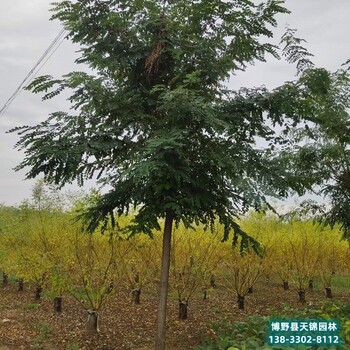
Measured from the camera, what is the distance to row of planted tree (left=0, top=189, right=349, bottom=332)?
9.83m

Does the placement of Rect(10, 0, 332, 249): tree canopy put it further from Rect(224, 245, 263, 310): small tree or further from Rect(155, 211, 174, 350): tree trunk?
Rect(224, 245, 263, 310): small tree

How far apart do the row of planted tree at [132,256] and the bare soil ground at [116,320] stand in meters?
0.43

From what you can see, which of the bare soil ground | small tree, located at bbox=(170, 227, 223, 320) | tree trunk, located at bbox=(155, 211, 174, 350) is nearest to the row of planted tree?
small tree, located at bbox=(170, 227, 223, 320)

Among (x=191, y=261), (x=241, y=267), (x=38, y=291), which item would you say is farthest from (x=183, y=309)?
(x=38, y=291)

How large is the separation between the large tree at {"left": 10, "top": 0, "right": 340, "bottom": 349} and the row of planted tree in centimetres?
215

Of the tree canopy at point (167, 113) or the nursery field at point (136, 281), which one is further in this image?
the nursery field at point (136, 281)

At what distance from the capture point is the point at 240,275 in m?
12.7

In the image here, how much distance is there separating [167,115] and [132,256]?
7.57 metres

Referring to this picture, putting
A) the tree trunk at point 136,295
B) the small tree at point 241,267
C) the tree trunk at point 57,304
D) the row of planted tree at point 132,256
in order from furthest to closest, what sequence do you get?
1. the tree trunk at point 136,295
2. the small tree at point 241,267
3. the tree trunk at point 57,304
4. the row of planted tree at point 132,256

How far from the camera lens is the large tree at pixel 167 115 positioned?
587 centimetres

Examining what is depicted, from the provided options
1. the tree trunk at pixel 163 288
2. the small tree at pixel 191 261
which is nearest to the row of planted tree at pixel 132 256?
the small tree at pixel 191 261

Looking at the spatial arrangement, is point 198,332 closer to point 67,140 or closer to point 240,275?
point 240,275

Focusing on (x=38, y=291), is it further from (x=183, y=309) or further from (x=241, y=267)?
(x=241, y=267)

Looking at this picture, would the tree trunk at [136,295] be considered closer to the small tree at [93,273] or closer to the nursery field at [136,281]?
the nursery field at [136,281]
